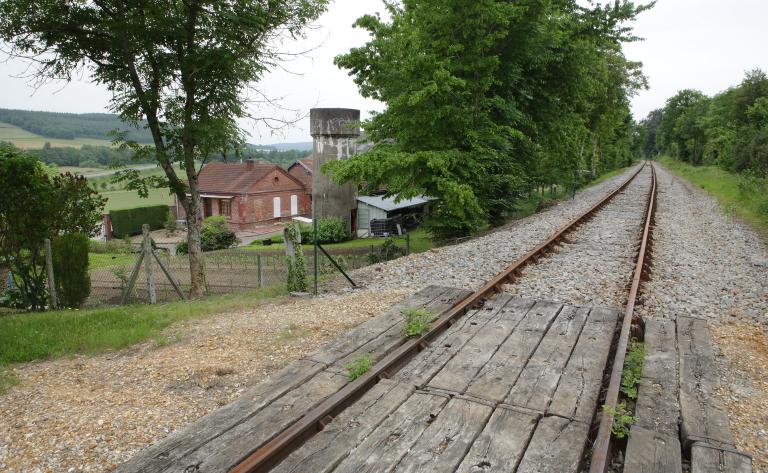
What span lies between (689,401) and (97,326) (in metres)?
7.12

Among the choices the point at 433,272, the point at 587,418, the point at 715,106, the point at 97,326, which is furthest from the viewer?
the point at 715,106

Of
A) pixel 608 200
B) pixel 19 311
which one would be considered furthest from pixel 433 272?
pixel 608 200

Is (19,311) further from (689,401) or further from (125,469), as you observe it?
(689,401)

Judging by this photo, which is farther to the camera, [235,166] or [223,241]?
[235,166]

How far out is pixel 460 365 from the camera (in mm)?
4535

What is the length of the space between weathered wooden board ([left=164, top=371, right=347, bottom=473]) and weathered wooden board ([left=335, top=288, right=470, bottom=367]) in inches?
19.4

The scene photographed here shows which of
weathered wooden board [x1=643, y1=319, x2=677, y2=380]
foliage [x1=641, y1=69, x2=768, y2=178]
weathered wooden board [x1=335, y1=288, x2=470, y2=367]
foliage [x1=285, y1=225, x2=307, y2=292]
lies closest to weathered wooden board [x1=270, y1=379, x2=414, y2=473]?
weathered wooden board [x1=335, y1=288, x2=470, y2=367]

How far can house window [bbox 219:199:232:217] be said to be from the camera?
42062mm

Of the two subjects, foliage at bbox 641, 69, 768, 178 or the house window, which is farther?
the house window

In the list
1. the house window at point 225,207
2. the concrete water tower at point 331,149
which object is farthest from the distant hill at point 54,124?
the concrete water tower at point 331,149

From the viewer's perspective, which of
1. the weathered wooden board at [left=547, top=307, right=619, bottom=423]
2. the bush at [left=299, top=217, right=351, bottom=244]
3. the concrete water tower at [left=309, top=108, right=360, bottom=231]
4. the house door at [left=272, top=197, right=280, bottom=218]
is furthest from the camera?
the house door at [left=272, top=197, right=280, bottom=218]

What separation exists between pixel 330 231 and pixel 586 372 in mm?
30574

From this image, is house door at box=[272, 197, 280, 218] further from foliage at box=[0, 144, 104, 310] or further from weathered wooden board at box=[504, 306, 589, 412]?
weathered wooden board at box=[504, 306, 589, 412]

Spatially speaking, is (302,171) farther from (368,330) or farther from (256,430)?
(256,430)
